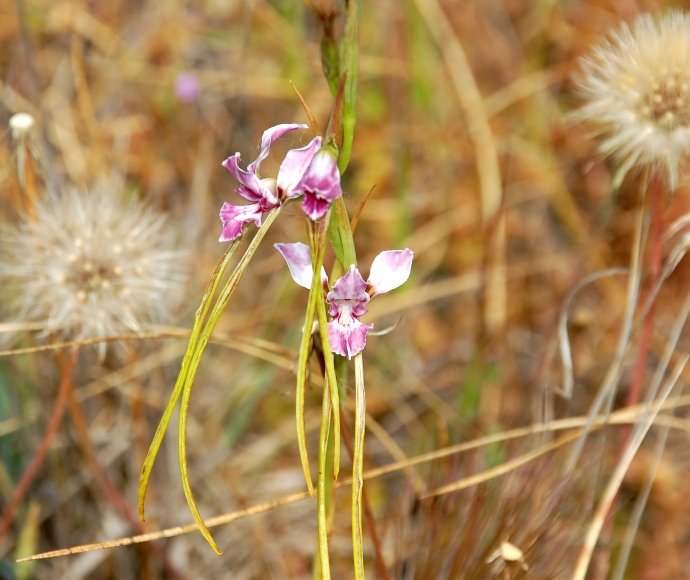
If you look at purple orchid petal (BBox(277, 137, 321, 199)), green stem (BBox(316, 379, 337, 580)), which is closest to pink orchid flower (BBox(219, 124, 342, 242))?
purple orchid petal (BBox(277, 137, 321, 199))

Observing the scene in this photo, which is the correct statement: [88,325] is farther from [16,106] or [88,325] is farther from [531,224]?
[531,224]

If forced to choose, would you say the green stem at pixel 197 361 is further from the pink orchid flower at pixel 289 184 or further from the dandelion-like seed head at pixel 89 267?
the dandelion-like seed head at pixel 89 267

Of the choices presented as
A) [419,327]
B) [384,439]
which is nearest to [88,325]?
[384,439]

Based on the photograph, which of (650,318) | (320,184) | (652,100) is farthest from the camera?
(650,318)

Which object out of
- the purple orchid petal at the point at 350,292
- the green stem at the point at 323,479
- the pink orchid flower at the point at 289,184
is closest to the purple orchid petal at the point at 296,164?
the pink orchid flower at the point at 289,184

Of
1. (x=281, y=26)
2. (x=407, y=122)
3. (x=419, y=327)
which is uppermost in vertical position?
(x=281, y=26)

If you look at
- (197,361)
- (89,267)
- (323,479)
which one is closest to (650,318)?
(323,479)

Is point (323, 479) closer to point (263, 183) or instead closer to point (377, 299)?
point (263, 183)
